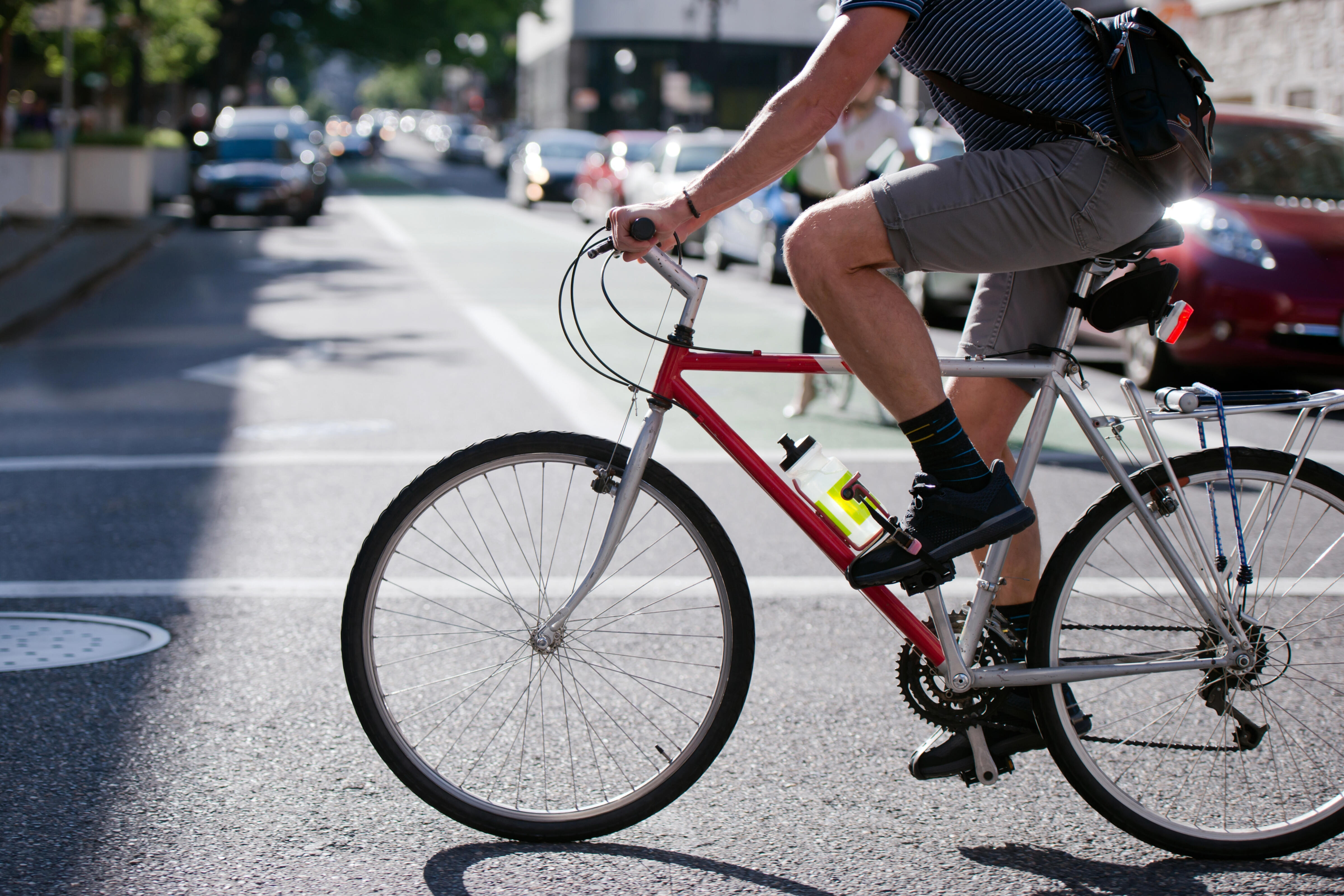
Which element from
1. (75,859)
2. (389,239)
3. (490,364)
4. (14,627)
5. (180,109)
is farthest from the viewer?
(180,109)

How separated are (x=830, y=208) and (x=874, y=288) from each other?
16cm

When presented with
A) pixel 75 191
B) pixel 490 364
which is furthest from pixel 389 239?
pixel 490 364

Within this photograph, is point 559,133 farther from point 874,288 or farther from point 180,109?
point 180,109

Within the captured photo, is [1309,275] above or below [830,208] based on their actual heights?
below

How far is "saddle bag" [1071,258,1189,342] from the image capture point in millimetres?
2941

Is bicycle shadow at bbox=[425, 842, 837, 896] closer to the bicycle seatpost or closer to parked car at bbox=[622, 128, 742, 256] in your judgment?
the bicycle seatpost

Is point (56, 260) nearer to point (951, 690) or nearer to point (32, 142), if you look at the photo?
point (32, 142)

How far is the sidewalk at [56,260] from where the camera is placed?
12992mm

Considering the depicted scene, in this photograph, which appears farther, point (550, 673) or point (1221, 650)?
point (550, 673)

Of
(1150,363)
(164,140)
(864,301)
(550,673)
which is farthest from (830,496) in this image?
(164,140)

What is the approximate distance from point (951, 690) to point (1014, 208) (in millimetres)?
937

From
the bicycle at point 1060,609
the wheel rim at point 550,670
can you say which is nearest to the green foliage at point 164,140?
the wheel rim at point 550,670

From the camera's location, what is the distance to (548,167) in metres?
33.4

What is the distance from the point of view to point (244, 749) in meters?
3.61
